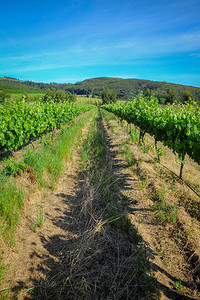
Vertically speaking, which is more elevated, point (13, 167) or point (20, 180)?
point (13, 167)

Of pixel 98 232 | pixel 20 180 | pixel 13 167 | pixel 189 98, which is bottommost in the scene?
pixel 98 232

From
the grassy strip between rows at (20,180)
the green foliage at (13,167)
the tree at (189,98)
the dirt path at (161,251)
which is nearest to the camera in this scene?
the dirt path at (161,251)

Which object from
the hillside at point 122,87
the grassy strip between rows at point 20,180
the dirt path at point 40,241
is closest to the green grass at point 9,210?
the grassy strip between rows at point 20,180

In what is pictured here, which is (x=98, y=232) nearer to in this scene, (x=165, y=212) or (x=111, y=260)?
(x=111, y=260)

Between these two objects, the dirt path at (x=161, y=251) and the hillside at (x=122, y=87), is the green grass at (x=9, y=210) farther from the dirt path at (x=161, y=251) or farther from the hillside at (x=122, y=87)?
the hillside at (x=122, y=87)

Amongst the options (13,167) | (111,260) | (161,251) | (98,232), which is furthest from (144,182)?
(13,167)

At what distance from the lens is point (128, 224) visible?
304cm

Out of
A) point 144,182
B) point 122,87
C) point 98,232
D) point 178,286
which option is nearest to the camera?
→ point 178,286

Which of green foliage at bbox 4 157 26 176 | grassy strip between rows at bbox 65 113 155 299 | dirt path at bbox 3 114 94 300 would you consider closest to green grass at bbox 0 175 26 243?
dirt path at bbox 3 114 94 300

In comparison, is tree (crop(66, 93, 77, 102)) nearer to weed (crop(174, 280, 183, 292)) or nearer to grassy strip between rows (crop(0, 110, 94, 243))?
grassy strip between rows (crop(0, 110, 94, 243))

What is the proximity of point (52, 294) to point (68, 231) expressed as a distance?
1.10 meters

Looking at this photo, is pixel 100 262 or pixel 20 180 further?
pixel 20 180

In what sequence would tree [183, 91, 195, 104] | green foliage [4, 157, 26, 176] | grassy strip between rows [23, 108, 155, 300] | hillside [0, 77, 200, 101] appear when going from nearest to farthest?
grassy strip between rows [23, 108, 155, 300] < green foliage [4, 157, 26, 176] < tree [183, 91, 195, 104] < hillside [0, 77, 200, 101]

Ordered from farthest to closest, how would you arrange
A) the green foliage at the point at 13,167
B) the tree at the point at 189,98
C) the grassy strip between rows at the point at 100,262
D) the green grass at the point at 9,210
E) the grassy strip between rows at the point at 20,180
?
the tree at the point at 189,98
the green foliage at the point at 13,167
the grassy strip between rows at the point at 20,180
the green grass at the point at 9,210
the grassy strip between rows at the point at 100,262
